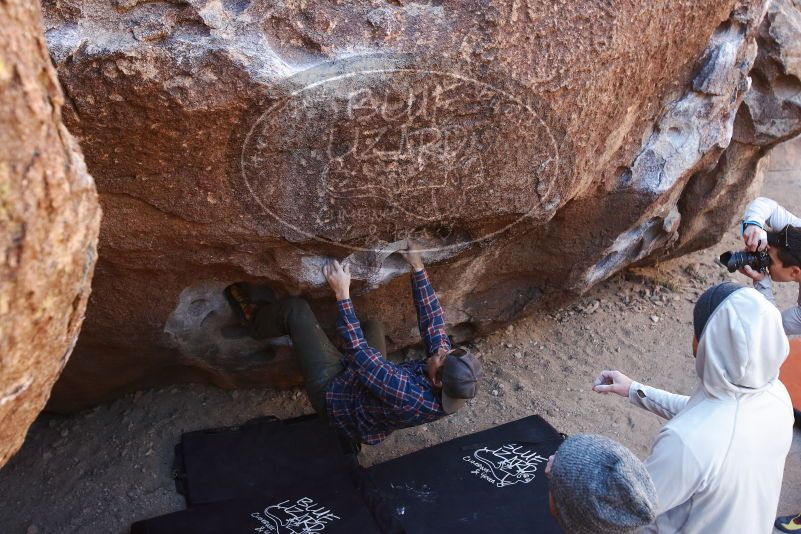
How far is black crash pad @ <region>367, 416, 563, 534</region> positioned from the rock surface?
1996 mm

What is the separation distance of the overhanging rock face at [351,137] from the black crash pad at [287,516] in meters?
0.67

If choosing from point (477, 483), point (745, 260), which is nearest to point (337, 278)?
point (477, 483)

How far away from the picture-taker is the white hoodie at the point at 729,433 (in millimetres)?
1907

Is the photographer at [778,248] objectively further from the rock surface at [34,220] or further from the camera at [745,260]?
the rock surface at [34,220]

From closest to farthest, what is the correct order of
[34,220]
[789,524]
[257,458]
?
[34,220] → [789,524] → [257,458]

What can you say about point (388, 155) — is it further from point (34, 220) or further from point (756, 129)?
point (756, 129)

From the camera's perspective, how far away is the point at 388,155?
2465 mm

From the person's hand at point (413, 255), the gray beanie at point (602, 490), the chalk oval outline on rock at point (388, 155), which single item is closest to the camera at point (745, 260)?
the chalk oval outline on rock at point (388, 155)

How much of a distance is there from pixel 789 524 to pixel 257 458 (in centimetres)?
235

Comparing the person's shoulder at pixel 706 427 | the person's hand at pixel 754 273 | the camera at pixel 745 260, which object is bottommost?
the person's shoulder at pixel 706 427

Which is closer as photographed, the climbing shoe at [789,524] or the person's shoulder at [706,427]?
the person's shoulder at [706,427]

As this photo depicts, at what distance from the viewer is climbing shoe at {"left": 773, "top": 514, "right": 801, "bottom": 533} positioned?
3.11m

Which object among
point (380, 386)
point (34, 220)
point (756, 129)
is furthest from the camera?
point (756, 129)

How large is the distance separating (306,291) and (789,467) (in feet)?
8.00
